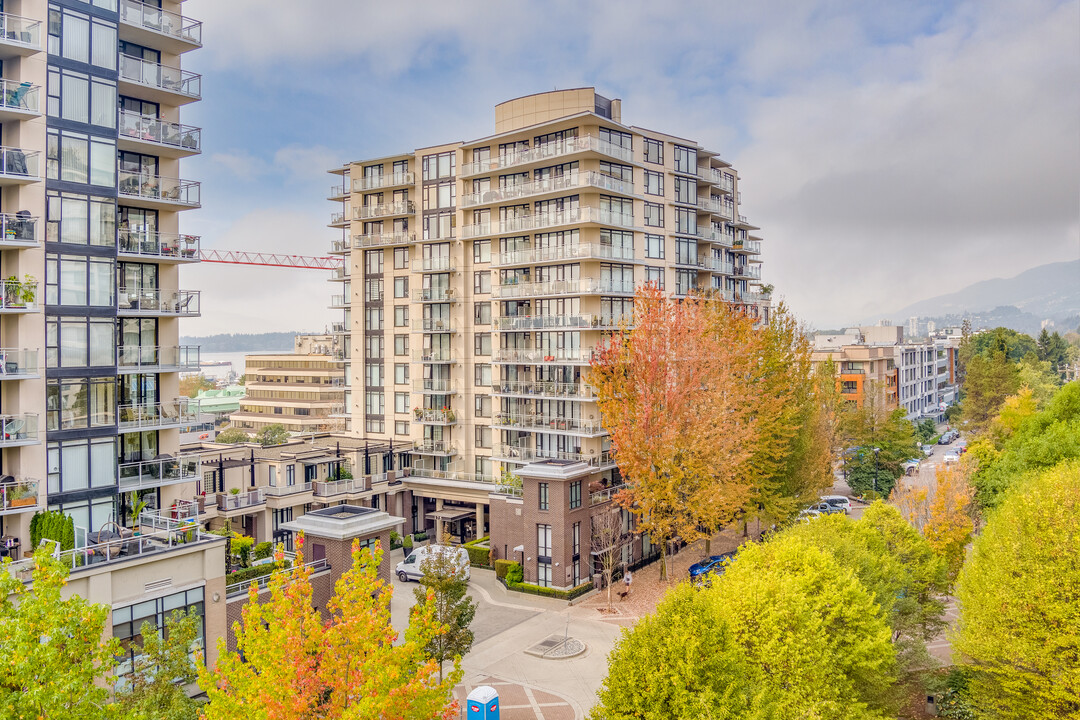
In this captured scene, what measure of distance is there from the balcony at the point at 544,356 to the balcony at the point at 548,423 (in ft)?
12.3

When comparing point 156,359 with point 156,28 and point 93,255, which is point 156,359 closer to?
point 93,255

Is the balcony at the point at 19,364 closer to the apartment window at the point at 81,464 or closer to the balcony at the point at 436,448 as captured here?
the apartment window at the point at 81,464

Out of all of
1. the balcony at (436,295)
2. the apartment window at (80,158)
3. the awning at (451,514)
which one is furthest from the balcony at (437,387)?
the apartment window at (80,158)

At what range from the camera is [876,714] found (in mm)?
22875

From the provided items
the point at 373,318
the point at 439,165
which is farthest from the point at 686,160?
the point at 373,318

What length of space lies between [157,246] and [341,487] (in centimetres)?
2141

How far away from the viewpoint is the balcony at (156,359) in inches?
1231

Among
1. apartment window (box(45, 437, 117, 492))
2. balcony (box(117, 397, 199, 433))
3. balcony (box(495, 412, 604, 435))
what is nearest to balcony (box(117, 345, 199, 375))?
balcony (box(117, 397, 199, 433))

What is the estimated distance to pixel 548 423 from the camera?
50781mm

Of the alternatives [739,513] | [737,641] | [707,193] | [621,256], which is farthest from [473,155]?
[737,641]

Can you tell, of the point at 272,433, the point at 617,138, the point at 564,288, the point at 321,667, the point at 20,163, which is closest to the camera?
the point at 321,667

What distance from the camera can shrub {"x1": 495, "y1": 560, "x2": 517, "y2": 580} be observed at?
140 feet

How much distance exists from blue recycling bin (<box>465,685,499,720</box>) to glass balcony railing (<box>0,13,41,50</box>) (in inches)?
1107

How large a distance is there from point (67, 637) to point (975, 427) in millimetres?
95525
